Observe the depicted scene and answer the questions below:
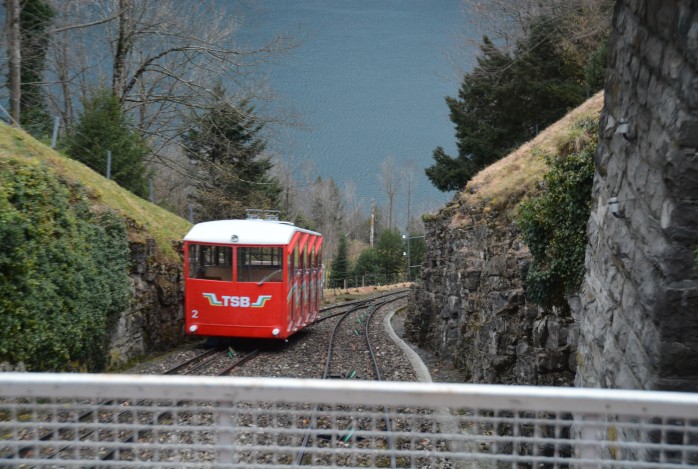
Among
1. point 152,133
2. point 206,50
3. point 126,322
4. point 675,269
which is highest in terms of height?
point 206,50

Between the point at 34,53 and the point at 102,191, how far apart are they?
14.0 meters

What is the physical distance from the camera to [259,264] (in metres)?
14.1

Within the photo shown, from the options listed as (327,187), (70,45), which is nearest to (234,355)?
(70,45)

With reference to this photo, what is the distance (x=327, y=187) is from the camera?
261 feet

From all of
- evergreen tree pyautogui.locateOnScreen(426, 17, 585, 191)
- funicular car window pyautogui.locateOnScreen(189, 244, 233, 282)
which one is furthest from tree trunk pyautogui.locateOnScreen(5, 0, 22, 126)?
evergreen tree pyautogui.locateOnScreen(426, 17, 585, 191)

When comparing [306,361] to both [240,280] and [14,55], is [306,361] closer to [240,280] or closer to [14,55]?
[240,280]

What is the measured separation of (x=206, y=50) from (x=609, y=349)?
24146 mm

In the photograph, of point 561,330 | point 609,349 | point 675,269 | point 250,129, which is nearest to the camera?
point 675,269

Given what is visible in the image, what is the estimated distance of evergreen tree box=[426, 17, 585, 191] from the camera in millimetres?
27688

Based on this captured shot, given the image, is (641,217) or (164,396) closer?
(164,396)

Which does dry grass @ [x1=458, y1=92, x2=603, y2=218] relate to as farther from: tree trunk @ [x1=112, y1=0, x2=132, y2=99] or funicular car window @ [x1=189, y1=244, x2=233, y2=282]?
tree trunk @ [x1=112, y1=0, x2=132, y2=99]

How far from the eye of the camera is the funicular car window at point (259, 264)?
1405 centimetres

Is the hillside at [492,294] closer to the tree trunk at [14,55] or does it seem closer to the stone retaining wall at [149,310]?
the stone retaining wall at [149,310]

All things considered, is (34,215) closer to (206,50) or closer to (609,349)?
(609,349)
